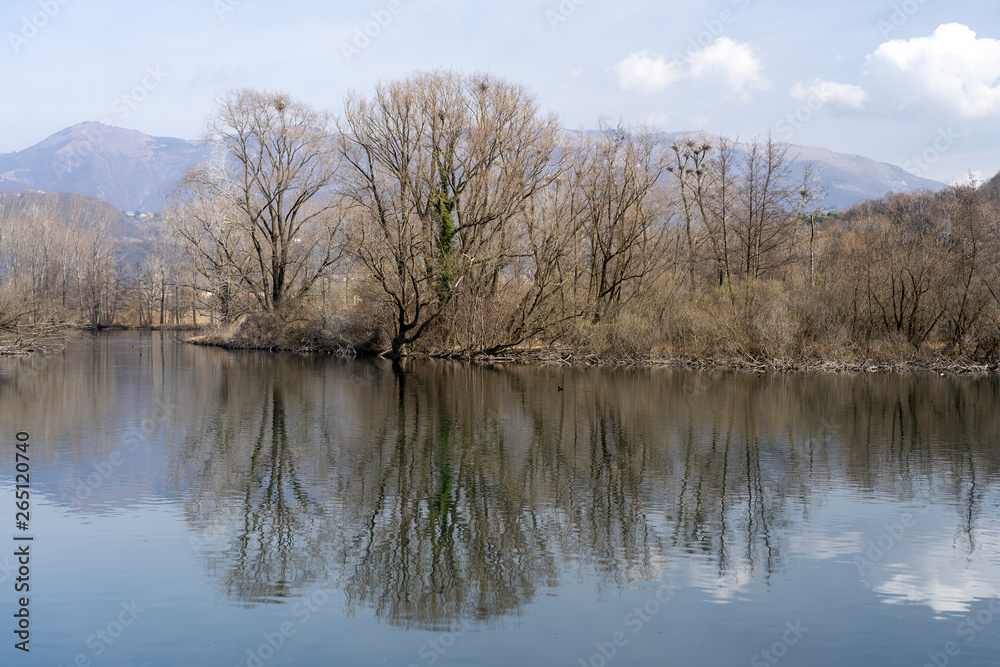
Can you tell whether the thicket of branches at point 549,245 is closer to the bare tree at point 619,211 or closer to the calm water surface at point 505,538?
the bare tree at point 619,211

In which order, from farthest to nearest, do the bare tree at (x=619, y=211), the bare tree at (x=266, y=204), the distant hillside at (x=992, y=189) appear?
the distant hillside at (x=992, y=189)
the bare tree at (x=266, y=204)
the bare tree at (x=619, y=211)

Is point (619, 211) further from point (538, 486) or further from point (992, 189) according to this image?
point (992, 189)

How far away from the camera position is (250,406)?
2070 centimetres

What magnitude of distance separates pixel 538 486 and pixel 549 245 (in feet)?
86.7

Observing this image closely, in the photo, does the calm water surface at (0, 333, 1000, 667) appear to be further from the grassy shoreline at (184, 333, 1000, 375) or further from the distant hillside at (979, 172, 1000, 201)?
the distant hillside at (979, 172, 1000, 201)

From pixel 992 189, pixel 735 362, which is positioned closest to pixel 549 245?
pixel 735 362

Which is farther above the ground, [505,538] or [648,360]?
[648,360]

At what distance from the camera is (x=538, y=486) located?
1173cm

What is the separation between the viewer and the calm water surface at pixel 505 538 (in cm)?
663

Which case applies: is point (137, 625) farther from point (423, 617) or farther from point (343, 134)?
point (343, 134)

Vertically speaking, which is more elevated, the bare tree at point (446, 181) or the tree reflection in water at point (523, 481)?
the bare tree at point (446, 181)

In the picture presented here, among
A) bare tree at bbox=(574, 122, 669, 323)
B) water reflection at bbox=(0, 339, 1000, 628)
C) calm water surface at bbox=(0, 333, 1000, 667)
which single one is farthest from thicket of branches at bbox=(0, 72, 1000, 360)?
calm water surface at bbox=(0, 333, 1000, 667)

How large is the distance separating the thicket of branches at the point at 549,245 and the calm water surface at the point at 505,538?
57.1 feet

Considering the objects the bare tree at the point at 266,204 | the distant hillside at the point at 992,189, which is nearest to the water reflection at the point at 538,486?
the bare tree at the point at 266,204
